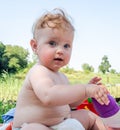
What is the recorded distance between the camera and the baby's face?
1173mm

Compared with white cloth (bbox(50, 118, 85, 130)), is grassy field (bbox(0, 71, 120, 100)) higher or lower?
lower

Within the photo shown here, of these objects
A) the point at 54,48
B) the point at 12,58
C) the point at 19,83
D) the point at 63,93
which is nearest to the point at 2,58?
the point at 12,58

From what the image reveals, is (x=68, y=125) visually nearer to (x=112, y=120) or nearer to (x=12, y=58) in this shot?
(x=112, y=120)

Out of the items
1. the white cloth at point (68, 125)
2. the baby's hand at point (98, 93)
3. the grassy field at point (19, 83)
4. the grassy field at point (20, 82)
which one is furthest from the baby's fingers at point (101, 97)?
the grassy field at point (20, 82)

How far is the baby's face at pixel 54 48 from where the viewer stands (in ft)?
3.85

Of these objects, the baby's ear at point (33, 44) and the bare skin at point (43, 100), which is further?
the baby's ear at point (33, 44)

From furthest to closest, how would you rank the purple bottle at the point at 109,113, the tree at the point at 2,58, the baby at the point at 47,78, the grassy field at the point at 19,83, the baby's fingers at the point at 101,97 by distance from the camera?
the tree at the point at 2,58
the grassy field at the point at 19,83
the purple bottle at the point at 109,113
the baby at the point at 47,78
the baby's fingers at the point at 101,97

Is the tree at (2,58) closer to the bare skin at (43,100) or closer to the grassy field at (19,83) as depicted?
the grassy field at (19,83)

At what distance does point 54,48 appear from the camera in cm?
117

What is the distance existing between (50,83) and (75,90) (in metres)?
0.10

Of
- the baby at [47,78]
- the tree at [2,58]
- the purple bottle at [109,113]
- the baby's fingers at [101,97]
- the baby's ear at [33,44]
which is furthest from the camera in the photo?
the tree at [2,58]

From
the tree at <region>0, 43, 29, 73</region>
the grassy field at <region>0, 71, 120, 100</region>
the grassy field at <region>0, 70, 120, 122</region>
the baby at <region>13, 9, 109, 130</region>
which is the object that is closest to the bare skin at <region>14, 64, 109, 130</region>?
the baby at <region>13, 9, 109, 130</region>

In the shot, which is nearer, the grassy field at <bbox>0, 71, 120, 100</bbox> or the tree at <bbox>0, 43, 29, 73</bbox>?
the grassy field at <bbox>0, 71, 120, 100</bbox>

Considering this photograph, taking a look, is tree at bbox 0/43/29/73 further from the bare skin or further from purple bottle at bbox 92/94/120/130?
the bare skin
